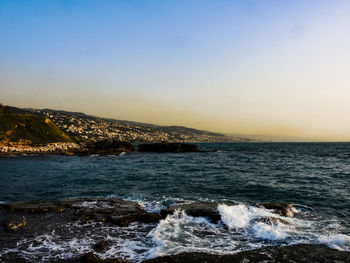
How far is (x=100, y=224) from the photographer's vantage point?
13.3 meters

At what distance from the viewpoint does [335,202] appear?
1944cm

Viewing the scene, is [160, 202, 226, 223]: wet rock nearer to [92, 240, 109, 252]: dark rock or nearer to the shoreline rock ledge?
[92, 240, 109, 252]: dark rock

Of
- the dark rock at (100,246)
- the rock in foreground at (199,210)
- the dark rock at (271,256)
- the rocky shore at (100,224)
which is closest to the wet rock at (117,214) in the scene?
the rocky shore at (100,224)

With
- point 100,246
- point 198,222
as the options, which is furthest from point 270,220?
point 100,246

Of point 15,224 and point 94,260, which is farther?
point 15,224

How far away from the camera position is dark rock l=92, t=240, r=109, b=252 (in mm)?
10053

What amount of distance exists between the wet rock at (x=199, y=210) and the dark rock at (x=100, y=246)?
4808 millimetres

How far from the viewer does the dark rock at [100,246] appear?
10.1m

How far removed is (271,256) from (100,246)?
7.09 meters

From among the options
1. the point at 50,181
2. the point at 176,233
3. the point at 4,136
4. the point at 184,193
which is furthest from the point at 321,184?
the point at 4,136

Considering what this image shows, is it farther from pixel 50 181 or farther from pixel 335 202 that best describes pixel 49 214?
pixel 335 202

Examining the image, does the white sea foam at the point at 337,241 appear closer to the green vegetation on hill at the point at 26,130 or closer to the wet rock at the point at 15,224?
the wet rock at the point at 15,224

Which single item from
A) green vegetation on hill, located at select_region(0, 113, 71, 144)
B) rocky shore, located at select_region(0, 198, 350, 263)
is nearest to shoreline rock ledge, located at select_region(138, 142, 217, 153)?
green vegetation on hill, located at select_region(0, 113, 71, 144)

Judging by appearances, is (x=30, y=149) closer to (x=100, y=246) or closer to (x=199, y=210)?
(x=199, y=210)
